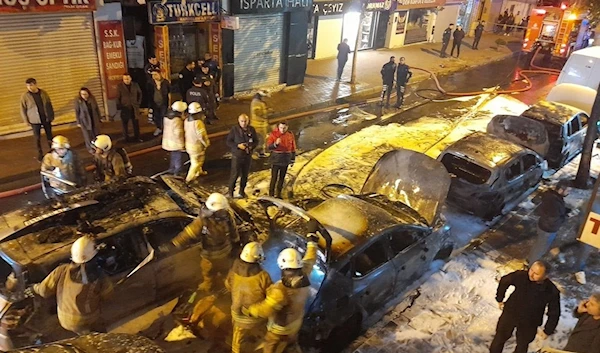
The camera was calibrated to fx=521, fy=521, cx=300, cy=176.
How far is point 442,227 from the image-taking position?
817 centimetres

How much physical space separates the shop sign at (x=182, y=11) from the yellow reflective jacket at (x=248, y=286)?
10.2 m

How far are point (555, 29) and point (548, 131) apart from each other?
14968mm

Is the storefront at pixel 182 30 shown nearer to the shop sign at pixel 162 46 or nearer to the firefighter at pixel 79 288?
the shop sign at pixel 162 46

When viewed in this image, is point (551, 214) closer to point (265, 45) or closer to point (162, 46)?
point (162, 46)

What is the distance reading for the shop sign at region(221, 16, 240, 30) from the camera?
1489 centimetres

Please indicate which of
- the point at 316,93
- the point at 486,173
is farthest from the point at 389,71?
the point at 486,173

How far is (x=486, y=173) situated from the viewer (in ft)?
32.4

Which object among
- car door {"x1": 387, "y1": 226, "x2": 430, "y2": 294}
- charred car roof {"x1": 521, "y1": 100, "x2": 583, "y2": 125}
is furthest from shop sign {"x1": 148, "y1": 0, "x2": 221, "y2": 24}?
car door {"x1": 387, "y1": 226, "x2": 430, "y2": 294}

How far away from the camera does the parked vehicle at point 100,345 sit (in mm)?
4344

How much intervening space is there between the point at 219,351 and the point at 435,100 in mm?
14467

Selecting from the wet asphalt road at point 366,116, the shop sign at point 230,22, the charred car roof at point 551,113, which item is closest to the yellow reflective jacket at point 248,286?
the wet asphalt road at point 366,116

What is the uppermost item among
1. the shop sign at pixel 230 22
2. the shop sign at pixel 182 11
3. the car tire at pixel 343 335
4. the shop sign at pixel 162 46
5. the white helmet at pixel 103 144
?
the shop sign at pixel 182 11

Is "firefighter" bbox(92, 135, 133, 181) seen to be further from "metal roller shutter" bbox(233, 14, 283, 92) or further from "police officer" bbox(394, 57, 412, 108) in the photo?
"police officer" bbox(394, 57, 412, 108)

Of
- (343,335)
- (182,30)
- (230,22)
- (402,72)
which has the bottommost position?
(343,335)
